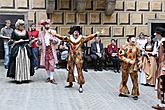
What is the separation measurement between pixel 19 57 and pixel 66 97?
2.65 metres

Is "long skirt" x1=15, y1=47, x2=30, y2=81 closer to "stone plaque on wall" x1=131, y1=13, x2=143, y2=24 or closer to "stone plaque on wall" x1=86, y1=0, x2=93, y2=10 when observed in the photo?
"stone plaque on wall" x1=86, y1=0, x2=93, y2=10

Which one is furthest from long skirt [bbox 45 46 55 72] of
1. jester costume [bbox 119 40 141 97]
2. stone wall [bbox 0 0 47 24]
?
stone wall [bbox 0 0 47 24]

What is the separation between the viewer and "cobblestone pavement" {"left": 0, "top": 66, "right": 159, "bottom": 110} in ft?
29.6

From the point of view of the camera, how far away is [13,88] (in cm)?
1121

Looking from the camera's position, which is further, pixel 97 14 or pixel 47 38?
pixel 97 14

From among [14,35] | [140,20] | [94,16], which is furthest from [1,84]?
[140,20]

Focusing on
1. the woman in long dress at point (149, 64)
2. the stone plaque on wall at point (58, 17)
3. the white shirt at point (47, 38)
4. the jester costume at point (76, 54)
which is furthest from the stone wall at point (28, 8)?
the jester costume at point (76, 54)

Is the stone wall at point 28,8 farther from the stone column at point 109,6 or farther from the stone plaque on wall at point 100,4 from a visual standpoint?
the stone column at point 109,6

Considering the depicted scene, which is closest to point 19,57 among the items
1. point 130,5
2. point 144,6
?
point 130,5

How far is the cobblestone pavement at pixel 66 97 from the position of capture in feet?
29.6

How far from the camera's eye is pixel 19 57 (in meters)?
12.0

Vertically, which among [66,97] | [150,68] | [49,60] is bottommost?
[66,97]

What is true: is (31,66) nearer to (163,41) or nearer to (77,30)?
(77,30)

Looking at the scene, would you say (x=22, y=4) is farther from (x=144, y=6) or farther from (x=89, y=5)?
(x=144, y=6)
